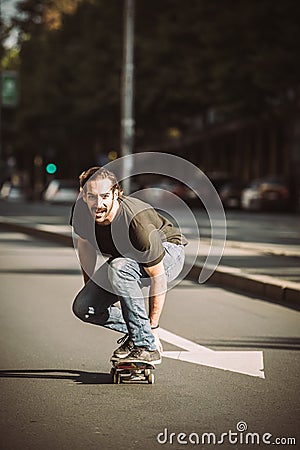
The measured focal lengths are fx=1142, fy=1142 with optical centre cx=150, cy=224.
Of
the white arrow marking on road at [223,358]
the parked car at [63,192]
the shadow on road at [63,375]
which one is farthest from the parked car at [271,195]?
the shadow on road at [63,375]

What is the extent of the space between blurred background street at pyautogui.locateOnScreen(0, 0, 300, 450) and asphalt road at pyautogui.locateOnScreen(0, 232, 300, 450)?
0.06ft

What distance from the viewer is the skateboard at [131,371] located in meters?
7.15

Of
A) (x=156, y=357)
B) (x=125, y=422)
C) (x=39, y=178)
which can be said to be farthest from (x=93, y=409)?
(x=39, y=178)

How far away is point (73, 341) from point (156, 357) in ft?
6.43

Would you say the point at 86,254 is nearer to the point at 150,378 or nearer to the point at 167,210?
the point at 150,378

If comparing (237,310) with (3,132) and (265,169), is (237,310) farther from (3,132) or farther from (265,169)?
(3,132)

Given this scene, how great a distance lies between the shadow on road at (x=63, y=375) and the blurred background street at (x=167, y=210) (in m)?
0.02

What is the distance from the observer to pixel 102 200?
6.88m

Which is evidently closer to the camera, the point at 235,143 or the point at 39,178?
the point at 235,143

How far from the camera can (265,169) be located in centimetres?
6600

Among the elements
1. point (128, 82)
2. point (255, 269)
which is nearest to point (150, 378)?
point (255, 269)

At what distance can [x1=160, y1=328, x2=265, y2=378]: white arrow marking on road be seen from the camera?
7805mm

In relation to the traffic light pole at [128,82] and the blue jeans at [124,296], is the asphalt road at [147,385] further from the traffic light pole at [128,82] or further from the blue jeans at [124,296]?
the traffic light pole at [128,82]

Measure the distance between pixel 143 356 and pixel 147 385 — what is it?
185mm
